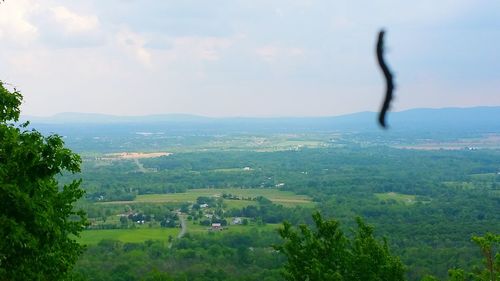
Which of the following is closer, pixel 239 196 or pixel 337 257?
pixel 337 257

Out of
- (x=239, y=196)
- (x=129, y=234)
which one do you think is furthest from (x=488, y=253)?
(x=239, y=196)

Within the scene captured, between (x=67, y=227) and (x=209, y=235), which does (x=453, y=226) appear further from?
(x=67, y=227)

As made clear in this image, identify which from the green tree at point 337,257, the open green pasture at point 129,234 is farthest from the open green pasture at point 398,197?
the green tree at point 337,257

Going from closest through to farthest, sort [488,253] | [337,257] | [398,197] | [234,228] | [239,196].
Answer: [488,253], [337,257], [234,228], [398,197], [239,196]

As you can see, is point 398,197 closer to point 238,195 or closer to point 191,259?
point 238,195

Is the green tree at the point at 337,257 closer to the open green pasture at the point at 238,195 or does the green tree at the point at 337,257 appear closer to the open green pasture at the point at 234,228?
the open green pasture at the point at 234,228

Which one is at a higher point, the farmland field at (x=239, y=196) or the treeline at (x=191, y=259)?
the treeline at (x=191, y=259)

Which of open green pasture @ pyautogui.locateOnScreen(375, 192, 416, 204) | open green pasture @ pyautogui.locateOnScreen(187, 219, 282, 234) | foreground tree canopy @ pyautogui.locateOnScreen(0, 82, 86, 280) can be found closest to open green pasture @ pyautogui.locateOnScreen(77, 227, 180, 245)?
open green pasture @ pyautogui.locateOnScreen(187, 219, 282, 234)
